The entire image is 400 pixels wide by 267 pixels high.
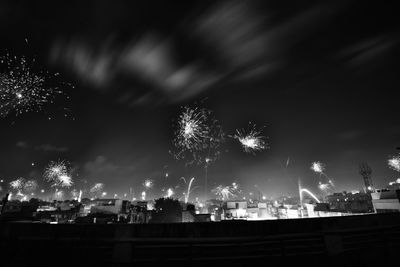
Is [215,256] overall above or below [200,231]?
below

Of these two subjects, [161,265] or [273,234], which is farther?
[273,234]

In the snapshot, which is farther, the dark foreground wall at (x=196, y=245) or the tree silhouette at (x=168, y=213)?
the tree silhouette at (x=168, y=213)

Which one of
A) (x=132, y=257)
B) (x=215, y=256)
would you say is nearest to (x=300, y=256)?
(x=215, y=256)

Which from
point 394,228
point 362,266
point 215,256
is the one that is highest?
point 394,228

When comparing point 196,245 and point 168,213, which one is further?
point 168,213

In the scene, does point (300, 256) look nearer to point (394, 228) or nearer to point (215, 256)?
point (215, 256)

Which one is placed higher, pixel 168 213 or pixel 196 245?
pixel 168 213

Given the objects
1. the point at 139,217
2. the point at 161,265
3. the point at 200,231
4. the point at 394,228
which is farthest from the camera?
the point at 139,217

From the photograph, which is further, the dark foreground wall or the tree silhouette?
the tree silhouette
